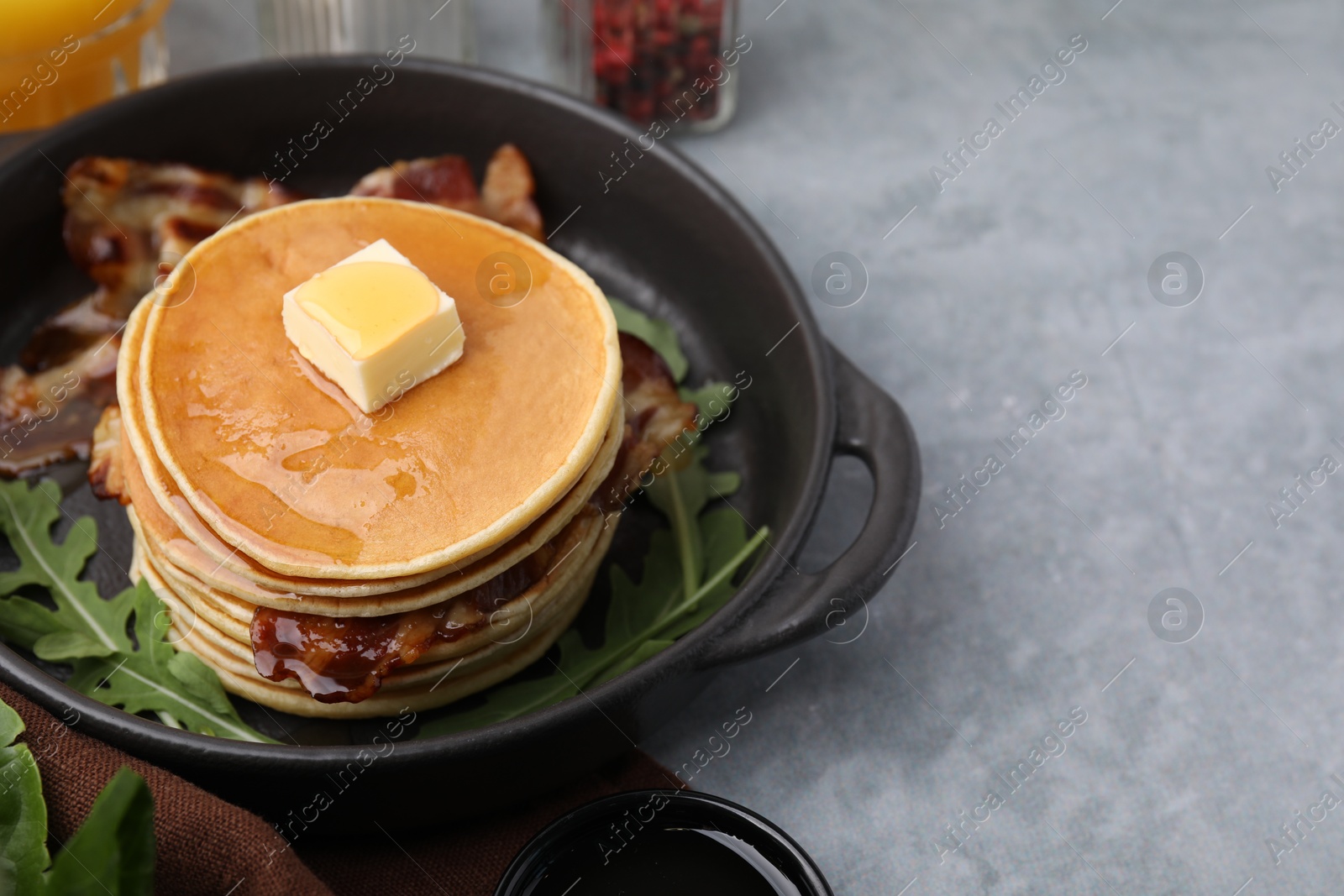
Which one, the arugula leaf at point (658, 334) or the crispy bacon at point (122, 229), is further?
the arugula leaf at point (658, 334)

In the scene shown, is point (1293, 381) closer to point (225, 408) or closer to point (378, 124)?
point (378, 124)

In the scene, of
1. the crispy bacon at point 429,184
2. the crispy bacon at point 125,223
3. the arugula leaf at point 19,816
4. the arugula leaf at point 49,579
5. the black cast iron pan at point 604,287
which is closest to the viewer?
the arugula leaf at point 19,816

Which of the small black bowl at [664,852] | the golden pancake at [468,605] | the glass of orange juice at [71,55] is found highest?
the glass of orange juice at [71,55]

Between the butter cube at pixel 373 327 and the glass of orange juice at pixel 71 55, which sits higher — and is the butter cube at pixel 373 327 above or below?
below

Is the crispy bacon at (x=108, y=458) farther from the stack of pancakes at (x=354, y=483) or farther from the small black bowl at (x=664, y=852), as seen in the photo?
the small black bowl at (x=664, y=852)

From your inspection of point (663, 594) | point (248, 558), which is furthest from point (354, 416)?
point (663, 594)

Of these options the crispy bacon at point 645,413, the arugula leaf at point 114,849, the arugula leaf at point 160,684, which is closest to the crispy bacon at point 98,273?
the arugula leaf at point 160,684

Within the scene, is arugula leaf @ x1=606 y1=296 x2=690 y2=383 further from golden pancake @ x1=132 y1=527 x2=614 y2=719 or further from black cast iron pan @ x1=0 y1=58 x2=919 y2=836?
golden pancake @ x1=132 y1=527 x2=614 y2=719

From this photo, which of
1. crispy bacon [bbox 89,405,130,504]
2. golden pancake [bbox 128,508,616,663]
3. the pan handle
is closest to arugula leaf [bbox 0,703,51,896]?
golden pancake [bbox 128,508,616,663]

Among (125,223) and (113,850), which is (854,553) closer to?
(113,850)
